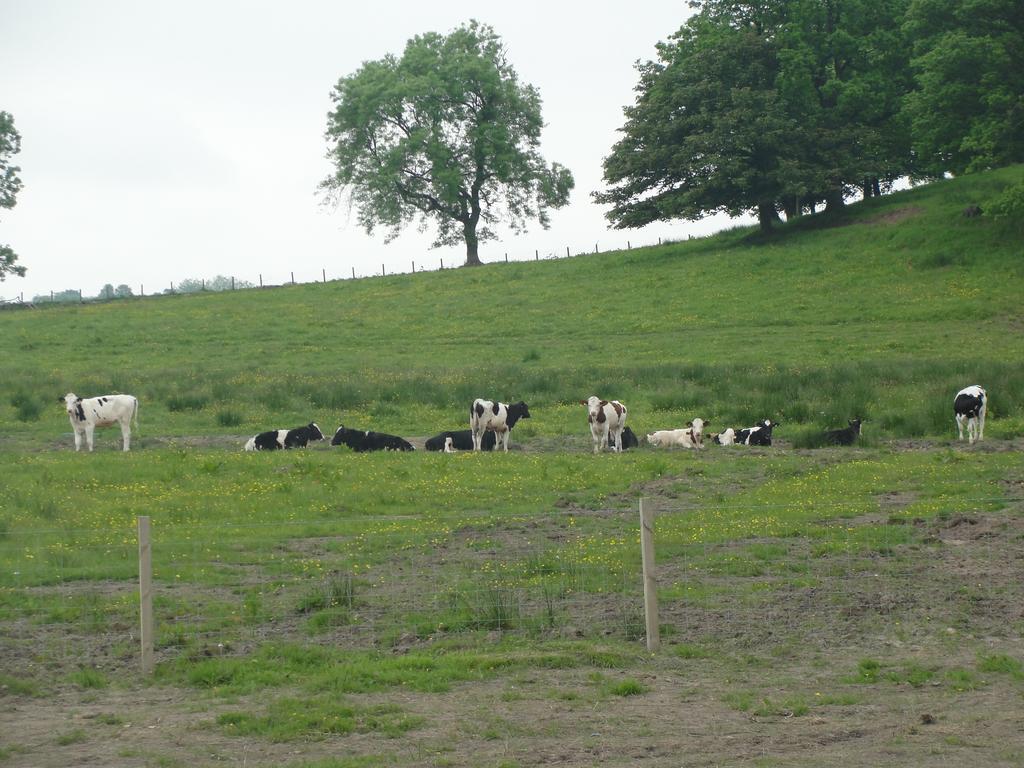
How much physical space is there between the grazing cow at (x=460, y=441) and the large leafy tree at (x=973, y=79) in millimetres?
35439

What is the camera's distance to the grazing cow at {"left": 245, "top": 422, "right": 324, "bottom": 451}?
94.1 ft

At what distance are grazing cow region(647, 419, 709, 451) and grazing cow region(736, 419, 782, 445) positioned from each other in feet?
3.08

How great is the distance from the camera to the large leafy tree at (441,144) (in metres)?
84.6

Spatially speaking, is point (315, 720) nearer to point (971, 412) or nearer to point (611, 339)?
point (971, 412)

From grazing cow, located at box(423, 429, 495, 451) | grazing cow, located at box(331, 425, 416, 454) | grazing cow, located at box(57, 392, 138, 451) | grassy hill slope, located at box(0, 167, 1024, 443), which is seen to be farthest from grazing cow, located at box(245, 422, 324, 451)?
grassy hill slope, located at box(0, 167, 1024, 443)

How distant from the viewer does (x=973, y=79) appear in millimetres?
58062

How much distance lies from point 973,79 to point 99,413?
150 ft

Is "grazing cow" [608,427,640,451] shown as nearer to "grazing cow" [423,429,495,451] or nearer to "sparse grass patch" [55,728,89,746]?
"grazing cow" [423,429,495,451]

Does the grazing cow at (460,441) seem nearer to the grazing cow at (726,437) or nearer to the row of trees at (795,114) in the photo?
the grazing cow at (726,437)

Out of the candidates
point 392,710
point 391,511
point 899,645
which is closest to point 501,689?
point 392,710

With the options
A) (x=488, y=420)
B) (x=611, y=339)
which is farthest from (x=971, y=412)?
(x=611, y=339)

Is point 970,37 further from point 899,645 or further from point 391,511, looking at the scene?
point 899,645

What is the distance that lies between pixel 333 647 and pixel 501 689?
2.13 m

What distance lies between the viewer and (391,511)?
20.2 m
